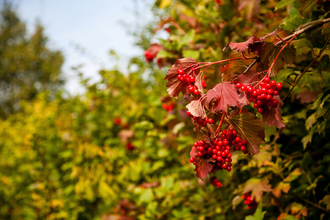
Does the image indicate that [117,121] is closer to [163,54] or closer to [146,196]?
[146,196]

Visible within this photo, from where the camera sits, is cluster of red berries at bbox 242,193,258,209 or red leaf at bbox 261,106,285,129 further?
cluster of red berries at bbox 242,193,258,209

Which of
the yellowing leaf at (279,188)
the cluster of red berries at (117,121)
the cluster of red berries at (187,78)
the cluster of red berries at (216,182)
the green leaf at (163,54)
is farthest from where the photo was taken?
the cluster of red berries at (117,121)

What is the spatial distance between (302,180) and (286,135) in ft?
1.03

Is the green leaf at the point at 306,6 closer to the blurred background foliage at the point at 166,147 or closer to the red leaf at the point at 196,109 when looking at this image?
the blurred background foliage at the point at 166,147

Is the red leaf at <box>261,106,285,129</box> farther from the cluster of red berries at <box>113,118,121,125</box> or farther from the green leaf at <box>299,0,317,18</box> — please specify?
the cluster of red berries at <box>113,118,121,125</box>

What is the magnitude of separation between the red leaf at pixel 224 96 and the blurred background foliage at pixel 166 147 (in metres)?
0.34

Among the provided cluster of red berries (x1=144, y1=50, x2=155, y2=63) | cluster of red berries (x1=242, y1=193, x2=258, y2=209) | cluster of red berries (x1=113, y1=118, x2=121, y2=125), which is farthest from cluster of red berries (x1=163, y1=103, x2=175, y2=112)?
cluster of red berries (x1=242, y1=193, x2=258, y2=209)

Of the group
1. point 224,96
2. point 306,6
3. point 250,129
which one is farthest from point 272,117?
point 306,6

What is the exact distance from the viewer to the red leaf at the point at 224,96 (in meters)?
0.71

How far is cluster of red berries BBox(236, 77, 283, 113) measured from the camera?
69cm

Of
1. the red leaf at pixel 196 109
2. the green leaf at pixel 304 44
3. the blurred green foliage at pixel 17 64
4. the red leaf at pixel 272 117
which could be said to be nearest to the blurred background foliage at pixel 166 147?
the green leaf at pixel 304 44

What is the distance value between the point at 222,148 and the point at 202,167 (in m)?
0.09

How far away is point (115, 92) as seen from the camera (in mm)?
2701

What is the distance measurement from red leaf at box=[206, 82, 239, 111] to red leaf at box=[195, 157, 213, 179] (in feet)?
0.59
